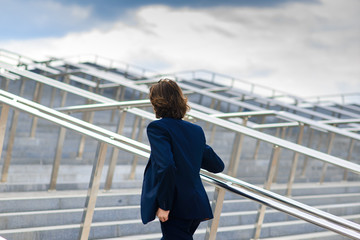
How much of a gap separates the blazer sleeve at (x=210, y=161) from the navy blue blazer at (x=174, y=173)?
12 centimetres

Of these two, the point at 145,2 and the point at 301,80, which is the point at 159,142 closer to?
the point at 301,80

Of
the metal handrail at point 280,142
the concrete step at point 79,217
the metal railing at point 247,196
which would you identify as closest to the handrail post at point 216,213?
the metal railing at point 247,196

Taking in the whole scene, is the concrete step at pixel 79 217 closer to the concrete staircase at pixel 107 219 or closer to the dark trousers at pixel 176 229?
the concrete staircase at pixel 107 219

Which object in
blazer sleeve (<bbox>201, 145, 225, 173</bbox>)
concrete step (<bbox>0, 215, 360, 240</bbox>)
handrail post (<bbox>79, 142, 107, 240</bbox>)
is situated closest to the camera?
blazer sleeve (<bbox>201, 145, 225, 173</bbox>)

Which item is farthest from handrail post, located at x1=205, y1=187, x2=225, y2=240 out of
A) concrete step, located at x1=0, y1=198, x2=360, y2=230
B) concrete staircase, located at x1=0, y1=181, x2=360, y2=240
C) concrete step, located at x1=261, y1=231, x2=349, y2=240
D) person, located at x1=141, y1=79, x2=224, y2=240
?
concrete step, located at x1=261, y1=231, x2=349, y2=240

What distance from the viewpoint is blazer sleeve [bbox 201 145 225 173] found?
8.80ft

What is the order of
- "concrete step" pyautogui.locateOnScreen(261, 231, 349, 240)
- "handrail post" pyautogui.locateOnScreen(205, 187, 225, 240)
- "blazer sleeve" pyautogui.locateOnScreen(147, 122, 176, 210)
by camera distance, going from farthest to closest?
"concrete step" pyautogui.locateOnScreen(261, 231, 349, 240) < "handrail post" pyautogui.locateOnScreen(205, 187, 225, 240) < "blazer sleeve" pyautogui.locateOnScreen(147, 122, 176, 210)

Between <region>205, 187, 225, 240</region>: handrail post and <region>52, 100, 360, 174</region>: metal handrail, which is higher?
<region>52, 100, 360, 174</region>: metal handrail

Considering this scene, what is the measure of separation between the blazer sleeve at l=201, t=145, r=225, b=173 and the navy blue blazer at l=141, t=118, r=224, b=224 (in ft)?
0.39

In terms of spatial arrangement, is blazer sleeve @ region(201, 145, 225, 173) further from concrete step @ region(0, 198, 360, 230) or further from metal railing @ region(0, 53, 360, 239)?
concrete step @ region(0, 198, 360, 230)

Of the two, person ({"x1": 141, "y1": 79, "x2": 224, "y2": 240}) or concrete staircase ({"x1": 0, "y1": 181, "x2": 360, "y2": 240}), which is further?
concrete staircase ({"x1": 0, "y1": 181, "x2": 360, "y2": 240})

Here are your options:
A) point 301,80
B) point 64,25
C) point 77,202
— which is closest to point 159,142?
point 77,202

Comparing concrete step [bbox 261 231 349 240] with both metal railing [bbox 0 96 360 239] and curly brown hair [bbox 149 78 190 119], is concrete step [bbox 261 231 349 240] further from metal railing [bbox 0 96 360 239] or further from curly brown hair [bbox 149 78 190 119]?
curly brown hair [bbox 149 78 190 119]

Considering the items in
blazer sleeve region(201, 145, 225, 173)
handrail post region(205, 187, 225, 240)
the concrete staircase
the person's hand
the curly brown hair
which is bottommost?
the concrete staircase
